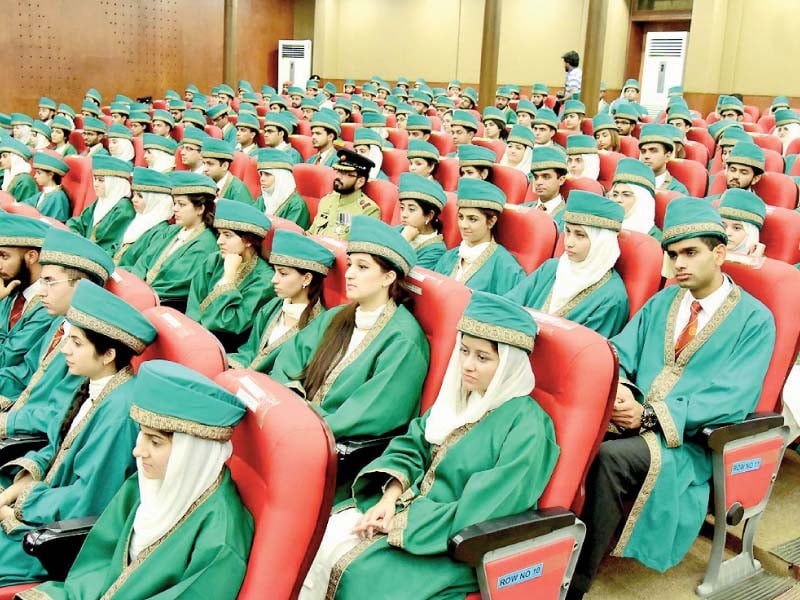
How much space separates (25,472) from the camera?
212 centimetres

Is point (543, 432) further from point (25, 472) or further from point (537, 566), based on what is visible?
point (25, 472)

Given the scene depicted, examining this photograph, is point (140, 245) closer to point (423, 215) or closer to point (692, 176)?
point (423, 215)

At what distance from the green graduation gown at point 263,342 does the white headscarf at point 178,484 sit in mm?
1191

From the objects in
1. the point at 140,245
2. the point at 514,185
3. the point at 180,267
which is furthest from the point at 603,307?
the point at 140,245

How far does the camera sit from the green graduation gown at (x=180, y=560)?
1.55 meters

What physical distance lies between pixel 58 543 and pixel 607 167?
4.47m

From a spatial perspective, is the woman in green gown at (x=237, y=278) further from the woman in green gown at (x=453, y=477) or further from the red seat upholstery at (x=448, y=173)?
the red seat upholstery at (x=448, y=173)

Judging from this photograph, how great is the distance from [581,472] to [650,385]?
72 centimetres

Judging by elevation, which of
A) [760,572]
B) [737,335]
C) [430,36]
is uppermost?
→ [430,36]

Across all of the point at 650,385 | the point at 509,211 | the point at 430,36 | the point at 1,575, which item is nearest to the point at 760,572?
the point at 650,385

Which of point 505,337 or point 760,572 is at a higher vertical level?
point 505,337

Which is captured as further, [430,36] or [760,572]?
[430,36]

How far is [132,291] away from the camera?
2.48m

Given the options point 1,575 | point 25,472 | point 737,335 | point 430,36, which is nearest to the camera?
point 1,575
